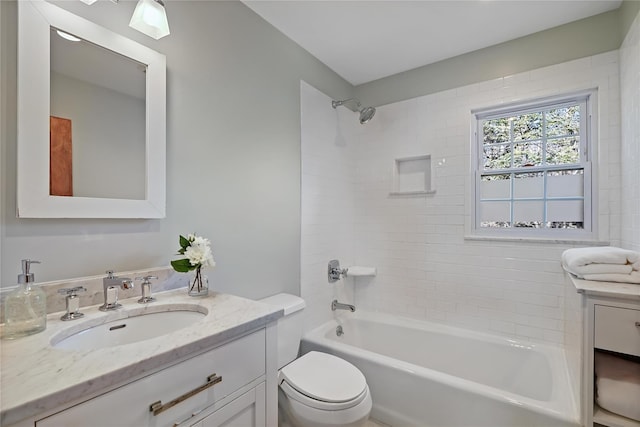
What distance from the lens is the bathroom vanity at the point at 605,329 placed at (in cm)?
120

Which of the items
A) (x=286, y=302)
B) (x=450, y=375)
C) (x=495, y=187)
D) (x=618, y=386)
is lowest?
(x=450, y=375)

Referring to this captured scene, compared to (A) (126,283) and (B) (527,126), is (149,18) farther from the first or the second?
(B) (527,126)

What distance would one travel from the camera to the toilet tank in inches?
71.4

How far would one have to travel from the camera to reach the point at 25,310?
34.3 inches

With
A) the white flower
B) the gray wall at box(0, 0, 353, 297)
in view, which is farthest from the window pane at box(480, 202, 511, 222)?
the white flower

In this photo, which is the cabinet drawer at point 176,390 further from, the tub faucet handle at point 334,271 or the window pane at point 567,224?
the window pane at point 567,224

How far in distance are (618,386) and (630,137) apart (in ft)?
4.32

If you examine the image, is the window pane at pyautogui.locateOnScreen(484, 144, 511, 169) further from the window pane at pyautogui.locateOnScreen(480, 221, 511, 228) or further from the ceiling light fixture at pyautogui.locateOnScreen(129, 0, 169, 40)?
the ceiling light fixture at pyautogui.locateOnScreen(129, 0, 169, 40)

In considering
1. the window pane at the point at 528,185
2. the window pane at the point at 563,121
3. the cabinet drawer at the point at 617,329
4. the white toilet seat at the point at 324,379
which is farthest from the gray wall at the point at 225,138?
the cabinet drawer at the point at 617,329

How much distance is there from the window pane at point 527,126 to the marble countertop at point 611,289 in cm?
131

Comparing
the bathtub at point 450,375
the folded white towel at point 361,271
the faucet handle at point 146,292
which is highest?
the faucet handle at point 146,292

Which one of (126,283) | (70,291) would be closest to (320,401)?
(126,283)

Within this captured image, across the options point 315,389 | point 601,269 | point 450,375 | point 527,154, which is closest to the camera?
point 601,269

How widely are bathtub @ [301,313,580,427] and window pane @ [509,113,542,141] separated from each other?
152 cm
